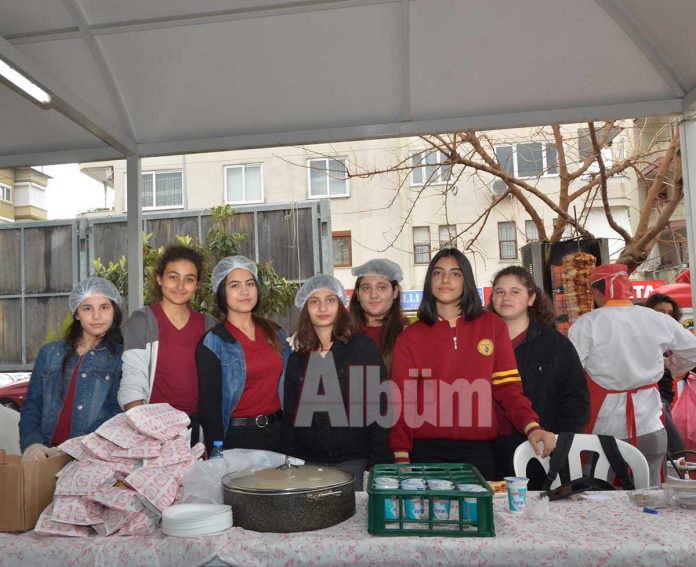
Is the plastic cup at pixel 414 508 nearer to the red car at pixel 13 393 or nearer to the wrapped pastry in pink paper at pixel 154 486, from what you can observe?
the wrapped pastry in pink paper at pixel 154 486

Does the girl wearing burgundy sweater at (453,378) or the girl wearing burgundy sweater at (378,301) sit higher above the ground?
the girl wearing burgundy sweater at (378,301)

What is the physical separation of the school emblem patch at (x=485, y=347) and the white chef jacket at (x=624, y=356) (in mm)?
1090

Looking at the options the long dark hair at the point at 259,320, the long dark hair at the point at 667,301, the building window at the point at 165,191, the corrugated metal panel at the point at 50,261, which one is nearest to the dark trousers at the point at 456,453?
the long dark hair at the point at 259,320

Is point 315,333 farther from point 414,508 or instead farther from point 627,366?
point 627,366

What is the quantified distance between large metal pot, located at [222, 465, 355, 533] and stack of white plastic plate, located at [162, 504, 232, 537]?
0.04 meters

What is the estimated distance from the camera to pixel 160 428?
183 centimetres

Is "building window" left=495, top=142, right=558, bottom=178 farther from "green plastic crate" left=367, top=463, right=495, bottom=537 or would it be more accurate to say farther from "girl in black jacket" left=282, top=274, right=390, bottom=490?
"green plastic crate" left=367, top=463, right=495, bottom=537

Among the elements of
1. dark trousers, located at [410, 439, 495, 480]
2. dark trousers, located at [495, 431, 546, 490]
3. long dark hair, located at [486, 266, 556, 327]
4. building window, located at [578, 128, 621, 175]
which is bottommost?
dark trousers, located at [495, 431, 546, 490]

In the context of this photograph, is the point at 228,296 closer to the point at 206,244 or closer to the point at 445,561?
the point at 445,561

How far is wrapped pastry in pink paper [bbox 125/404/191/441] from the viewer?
5.93 feet

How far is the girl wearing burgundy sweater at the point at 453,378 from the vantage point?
8.41ft

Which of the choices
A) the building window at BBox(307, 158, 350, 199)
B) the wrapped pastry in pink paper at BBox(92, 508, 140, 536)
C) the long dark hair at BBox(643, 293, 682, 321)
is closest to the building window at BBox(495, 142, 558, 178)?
the long dark hair at BBox(643, 293, 682, 321)

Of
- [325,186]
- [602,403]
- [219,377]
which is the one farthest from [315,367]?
[325,186]

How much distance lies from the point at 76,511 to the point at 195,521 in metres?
0.37
